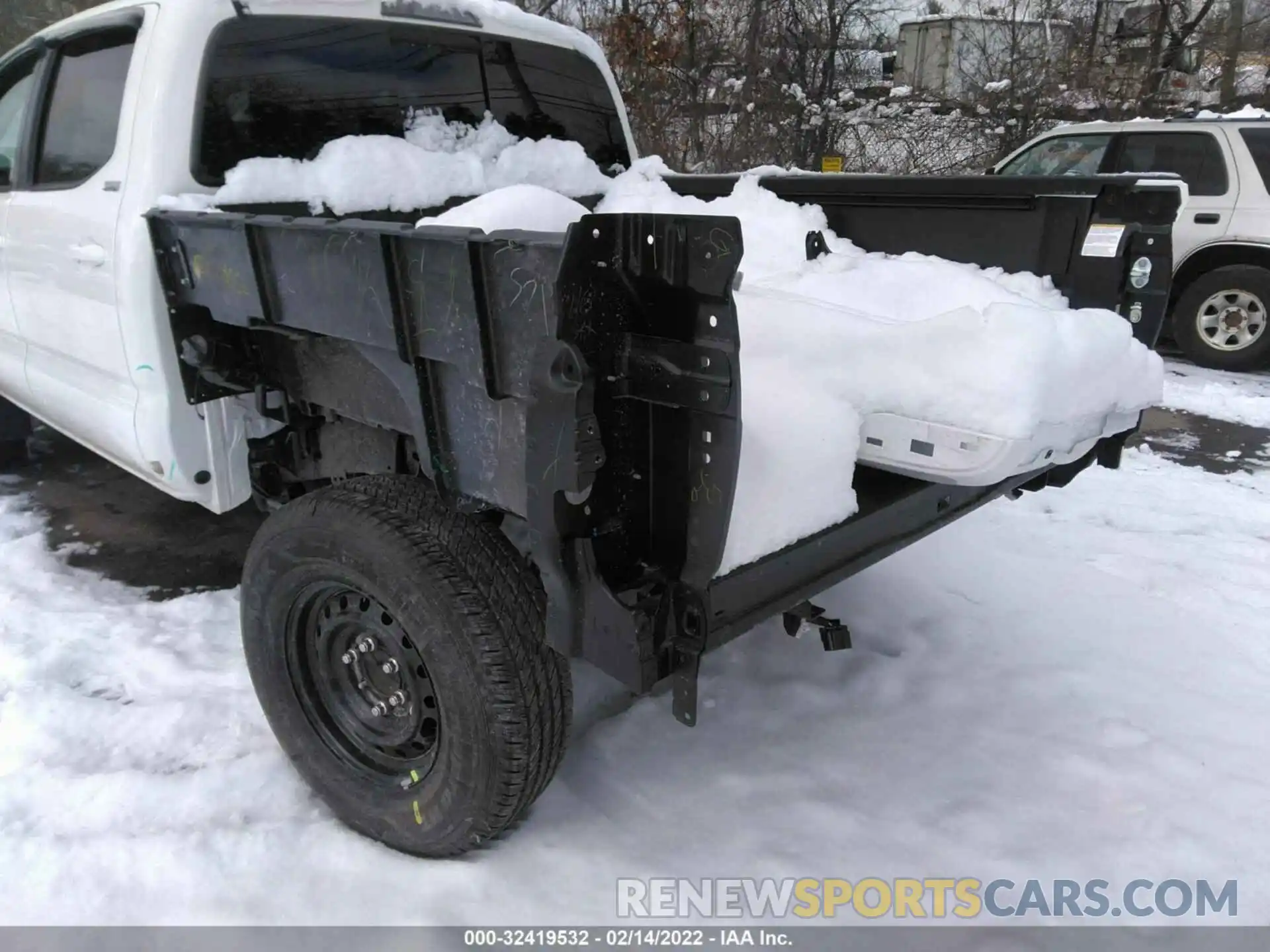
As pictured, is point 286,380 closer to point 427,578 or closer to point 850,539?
point 427,578

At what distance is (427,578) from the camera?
191 centimetres

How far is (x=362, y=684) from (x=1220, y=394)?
267 inches

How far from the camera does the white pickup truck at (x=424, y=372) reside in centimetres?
162

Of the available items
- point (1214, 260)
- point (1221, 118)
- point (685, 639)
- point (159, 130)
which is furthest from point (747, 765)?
point (1221, 118)

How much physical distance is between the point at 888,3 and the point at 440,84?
14.7 meters

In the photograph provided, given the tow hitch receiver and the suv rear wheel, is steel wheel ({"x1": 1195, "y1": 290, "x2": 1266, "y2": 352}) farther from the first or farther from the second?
the tow hitch receiver

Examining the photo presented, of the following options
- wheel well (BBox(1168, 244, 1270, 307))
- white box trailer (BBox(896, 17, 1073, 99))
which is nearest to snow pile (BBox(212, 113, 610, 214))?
wheel well (BBox(1168, 244, 1270, 307))

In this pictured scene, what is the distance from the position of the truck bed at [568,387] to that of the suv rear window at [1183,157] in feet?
19.3

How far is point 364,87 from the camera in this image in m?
3.16

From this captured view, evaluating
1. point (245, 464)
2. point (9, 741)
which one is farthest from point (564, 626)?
point (9, 741)

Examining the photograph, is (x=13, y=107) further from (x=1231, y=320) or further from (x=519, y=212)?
(x=1231, y=320)

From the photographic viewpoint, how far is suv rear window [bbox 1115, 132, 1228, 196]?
7184 mm

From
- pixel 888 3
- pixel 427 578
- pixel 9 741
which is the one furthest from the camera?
pixel 888 3

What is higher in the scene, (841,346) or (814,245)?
(814,245)
